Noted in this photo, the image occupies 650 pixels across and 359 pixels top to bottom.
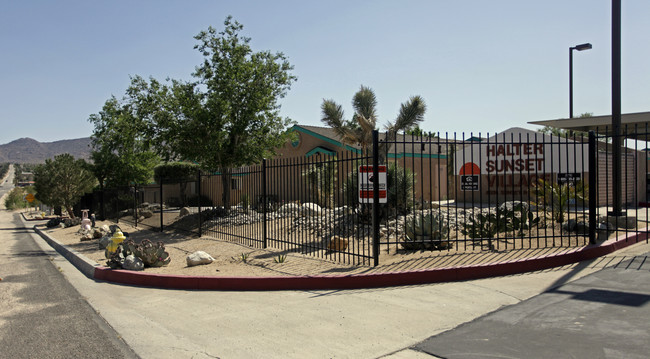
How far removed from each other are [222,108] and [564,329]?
14209 mm

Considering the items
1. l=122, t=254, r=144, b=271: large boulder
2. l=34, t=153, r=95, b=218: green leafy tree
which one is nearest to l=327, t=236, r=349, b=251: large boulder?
l=122, t=254, r=144, b=271: large boulder

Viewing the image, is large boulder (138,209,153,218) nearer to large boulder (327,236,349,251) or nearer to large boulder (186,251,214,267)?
large boulder (186,251,214,267)

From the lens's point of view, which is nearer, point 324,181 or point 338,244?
point 338,244

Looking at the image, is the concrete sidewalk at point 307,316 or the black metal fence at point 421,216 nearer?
the concrete sidewalk at point 307,316

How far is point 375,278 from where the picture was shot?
758 cm

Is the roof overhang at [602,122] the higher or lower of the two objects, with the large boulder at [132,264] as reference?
higher

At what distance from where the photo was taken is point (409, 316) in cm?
586

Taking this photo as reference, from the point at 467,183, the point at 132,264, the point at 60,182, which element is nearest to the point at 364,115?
the point at 467,183

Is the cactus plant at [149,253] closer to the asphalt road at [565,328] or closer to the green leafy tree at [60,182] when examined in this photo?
the asphalt road at [565,328]

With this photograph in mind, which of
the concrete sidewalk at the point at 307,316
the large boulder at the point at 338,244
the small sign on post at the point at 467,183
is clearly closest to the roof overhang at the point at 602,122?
the small sign on post at the point at 467,183

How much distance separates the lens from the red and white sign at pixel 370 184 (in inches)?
324

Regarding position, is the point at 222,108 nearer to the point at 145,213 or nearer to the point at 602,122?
the point at 145,213

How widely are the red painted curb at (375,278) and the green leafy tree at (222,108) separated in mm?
9069

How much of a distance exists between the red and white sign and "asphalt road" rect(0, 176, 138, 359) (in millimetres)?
4475
